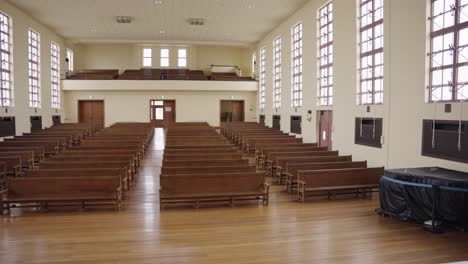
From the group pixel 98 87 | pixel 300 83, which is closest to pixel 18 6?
pixel 98 87

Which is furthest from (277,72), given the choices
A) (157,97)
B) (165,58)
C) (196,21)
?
(165,58)

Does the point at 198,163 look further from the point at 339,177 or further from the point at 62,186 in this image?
the point at 339,177

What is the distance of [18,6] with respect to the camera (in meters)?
14.4

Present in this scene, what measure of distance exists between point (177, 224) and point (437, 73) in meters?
5.54

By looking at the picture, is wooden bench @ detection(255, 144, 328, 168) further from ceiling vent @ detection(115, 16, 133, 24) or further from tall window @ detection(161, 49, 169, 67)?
tall window @ detection(161, 49, 169, 67)

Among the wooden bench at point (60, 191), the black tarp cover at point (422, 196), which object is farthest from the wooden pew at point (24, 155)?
the black tarp cover at point (422, 196)

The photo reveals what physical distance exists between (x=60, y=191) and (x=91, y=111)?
1864cm

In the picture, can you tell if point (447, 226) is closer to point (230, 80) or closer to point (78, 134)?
point (78, 134)

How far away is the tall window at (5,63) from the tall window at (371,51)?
12.2 metres

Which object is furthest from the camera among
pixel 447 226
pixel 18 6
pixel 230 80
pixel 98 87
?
pixel 230 80

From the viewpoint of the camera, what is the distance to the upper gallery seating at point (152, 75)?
73.7 feet

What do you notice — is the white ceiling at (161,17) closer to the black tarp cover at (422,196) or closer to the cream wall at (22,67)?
the cream wall at (22,67)

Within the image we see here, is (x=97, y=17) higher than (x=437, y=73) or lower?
higher

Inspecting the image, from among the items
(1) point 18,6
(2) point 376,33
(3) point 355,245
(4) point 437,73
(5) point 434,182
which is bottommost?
(3) point 355,245
